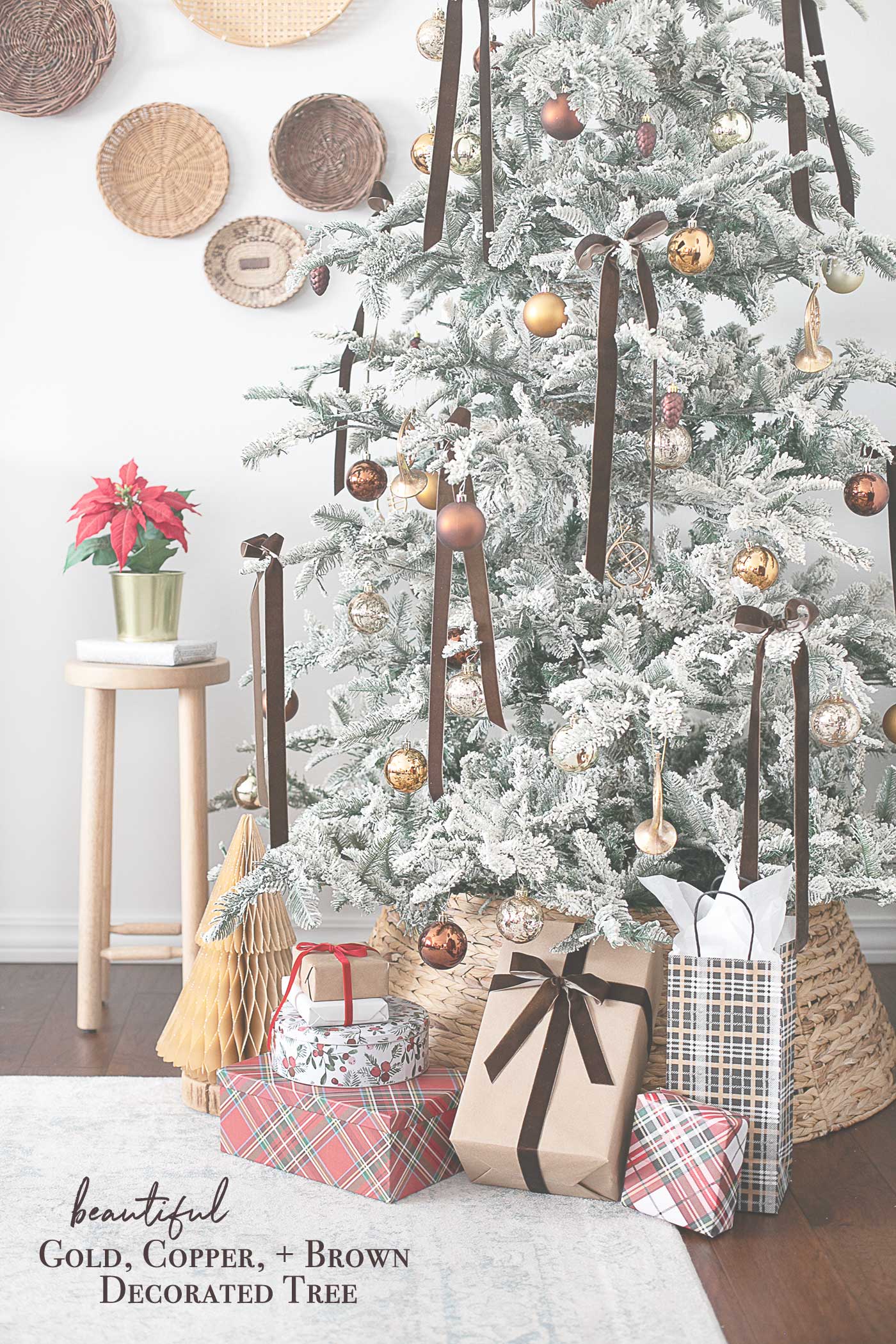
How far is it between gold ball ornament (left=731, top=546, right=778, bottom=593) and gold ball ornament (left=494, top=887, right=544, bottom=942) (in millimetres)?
497

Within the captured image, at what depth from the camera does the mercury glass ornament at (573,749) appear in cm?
148

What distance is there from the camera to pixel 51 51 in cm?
230

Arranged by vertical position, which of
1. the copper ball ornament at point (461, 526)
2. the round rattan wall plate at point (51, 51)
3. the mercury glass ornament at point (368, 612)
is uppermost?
the round rattan wall plate at point (51, 51)

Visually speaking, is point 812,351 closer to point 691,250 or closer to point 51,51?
point 691,250

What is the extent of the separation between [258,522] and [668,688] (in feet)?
3.62

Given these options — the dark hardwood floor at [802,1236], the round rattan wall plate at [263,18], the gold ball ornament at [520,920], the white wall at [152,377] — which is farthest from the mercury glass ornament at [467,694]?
the round rattan wall plate at [263,18]

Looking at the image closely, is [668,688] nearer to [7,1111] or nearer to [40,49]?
[7,1111]

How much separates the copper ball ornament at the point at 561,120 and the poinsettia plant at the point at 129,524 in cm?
89

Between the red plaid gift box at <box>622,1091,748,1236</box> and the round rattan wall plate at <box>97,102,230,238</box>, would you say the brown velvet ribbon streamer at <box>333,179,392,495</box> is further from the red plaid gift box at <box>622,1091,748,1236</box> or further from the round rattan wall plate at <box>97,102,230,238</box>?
the red plaid gift box at <box>622,1091,748,1236</box>

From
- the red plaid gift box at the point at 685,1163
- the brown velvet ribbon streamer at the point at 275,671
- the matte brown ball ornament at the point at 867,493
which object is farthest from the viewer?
the brown velvet ribbon streamer at the point at 275,671

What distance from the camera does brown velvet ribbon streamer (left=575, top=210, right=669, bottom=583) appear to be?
1447 millimetres

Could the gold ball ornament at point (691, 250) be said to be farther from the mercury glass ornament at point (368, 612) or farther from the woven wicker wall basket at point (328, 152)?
the woven wicker wall basket at point (328, 152)

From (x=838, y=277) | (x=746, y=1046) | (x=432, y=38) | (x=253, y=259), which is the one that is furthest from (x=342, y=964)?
Result: (x=253, y=259)

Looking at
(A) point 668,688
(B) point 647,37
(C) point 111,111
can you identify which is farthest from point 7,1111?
(C) point 111,111
